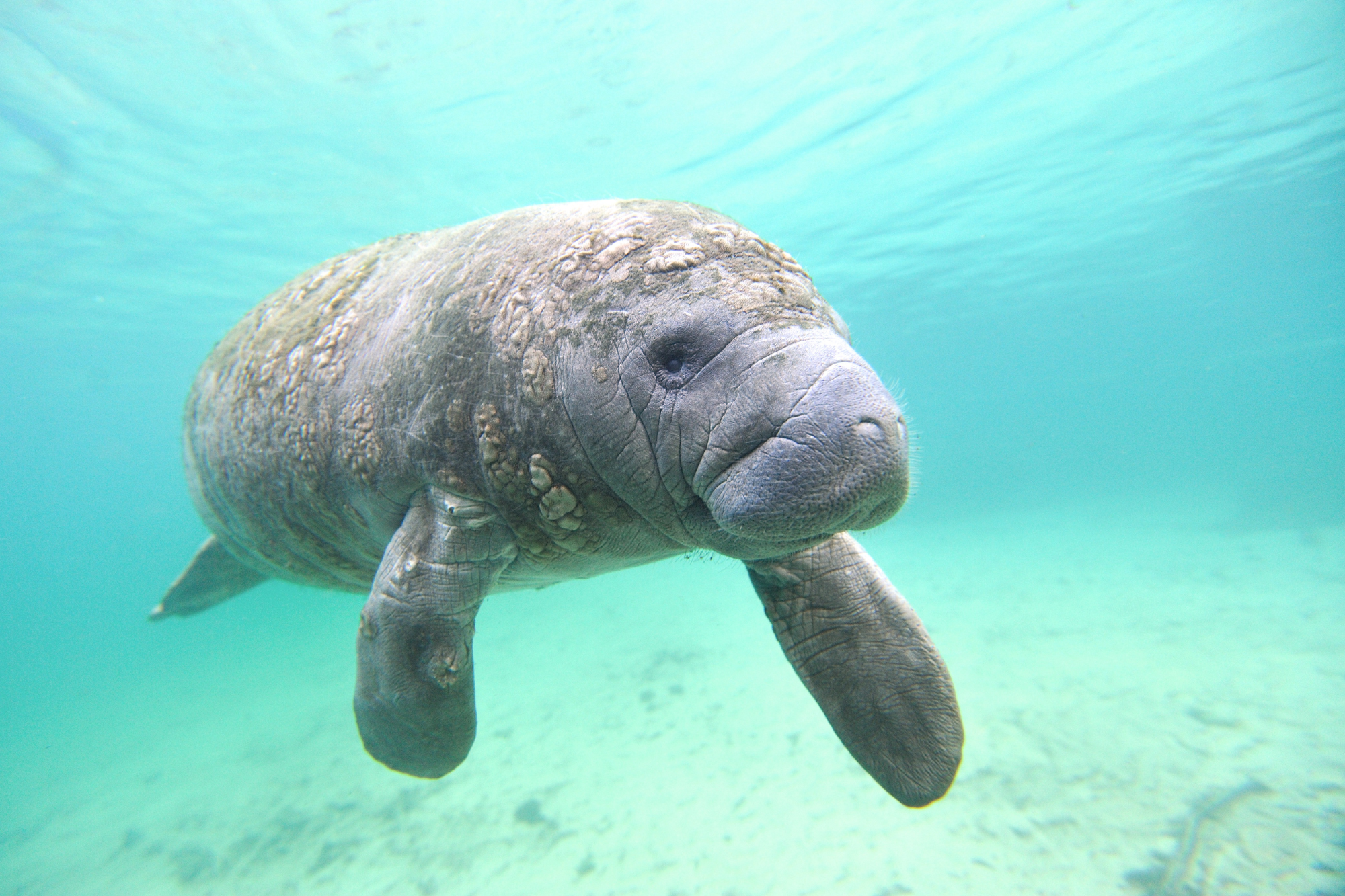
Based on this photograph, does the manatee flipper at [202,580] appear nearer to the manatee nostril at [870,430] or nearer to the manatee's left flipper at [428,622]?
the manatee's left flipper at [428,622]

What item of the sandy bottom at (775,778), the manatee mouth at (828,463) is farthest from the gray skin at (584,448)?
the sandy bottom at (775,778)

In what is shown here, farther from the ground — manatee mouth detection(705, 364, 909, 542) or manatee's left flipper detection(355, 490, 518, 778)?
manatee mouth detection(705, 364, 909, 542)

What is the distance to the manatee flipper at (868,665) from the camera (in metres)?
2.39

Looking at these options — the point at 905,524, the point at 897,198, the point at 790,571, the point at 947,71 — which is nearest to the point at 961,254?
the point at 897,198

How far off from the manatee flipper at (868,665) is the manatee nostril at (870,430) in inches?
41.3

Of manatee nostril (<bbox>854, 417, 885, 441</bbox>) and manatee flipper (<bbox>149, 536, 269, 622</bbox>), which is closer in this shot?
manatee nostril (<bbox>854, 417, 885, 441</bbox>)

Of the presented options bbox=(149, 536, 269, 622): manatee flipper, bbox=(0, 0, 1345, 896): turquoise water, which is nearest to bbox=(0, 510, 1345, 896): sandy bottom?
bbox=(0, 0, 1345, 896): turquoise water

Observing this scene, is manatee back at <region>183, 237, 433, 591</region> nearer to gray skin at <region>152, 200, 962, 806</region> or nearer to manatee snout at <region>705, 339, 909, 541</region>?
gray skin at <region>152, 200, 962, 806</region>

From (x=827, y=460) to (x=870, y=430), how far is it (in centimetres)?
12

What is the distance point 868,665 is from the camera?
2430 millimetres

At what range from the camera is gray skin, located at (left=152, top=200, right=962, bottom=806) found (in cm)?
160

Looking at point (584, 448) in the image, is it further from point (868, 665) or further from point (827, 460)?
point (868, 665)

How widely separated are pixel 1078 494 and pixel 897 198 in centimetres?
3086

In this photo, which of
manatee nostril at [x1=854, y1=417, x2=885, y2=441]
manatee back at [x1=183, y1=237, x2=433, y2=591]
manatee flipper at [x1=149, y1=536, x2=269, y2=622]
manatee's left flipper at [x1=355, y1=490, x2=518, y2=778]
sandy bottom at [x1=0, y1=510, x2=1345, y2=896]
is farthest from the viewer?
sandy bottom at [x1=0, y1=510, x2=1345, y2=896]
